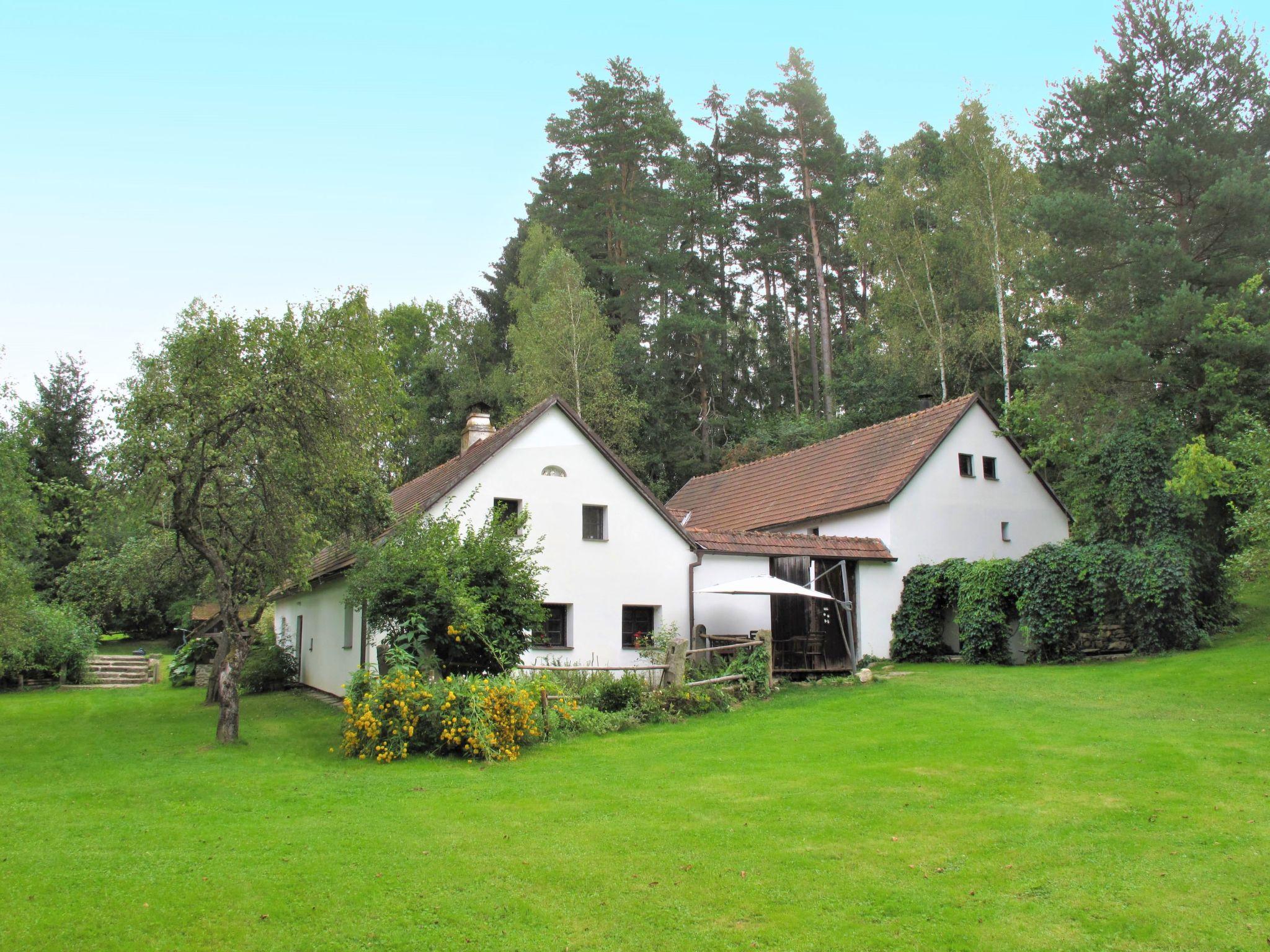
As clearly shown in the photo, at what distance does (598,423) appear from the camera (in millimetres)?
36688

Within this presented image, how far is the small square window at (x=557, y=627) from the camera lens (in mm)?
18922

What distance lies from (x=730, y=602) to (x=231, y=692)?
36.5ft

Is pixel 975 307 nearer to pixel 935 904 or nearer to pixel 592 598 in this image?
pixel 592 598

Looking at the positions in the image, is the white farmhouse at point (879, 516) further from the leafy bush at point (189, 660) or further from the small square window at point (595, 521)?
the leafy bush at point (189, 660)

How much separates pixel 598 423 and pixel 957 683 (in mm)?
21697

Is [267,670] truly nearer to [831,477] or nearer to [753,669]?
[753,669]

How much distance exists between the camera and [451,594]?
13477 mm

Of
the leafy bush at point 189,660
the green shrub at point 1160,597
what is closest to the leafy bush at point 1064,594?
the green shrub at point 1160,597

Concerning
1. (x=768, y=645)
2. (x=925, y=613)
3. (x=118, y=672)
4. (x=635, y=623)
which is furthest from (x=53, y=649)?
(x=925, y=613)

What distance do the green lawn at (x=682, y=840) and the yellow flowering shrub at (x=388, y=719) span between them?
35 centimetres

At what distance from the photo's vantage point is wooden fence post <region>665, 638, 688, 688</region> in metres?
15.5

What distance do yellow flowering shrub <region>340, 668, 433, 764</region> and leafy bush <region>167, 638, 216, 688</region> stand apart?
15.4 metres

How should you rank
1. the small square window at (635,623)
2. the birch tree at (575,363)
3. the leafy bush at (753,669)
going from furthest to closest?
the birch tree at (575,363)
the small square window at (635,623)
the leafy bush at (753,669)

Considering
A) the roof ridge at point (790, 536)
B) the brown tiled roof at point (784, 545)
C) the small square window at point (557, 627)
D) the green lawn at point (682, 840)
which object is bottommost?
the green lawn at point (682, 840)
